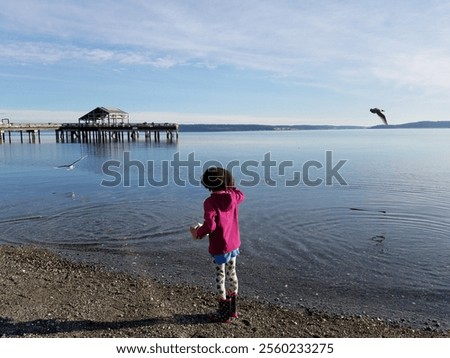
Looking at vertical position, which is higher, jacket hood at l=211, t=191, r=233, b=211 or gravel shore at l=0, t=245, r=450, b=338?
jacket hood at l=211, t=191, r=233, b=211

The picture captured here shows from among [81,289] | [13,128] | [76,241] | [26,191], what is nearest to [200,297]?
[81,289]

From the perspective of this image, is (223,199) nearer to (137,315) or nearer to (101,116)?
(137,315)

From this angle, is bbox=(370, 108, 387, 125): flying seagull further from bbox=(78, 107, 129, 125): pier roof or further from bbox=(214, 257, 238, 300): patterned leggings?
bbox=(78, 107, 129, 125): pier roof

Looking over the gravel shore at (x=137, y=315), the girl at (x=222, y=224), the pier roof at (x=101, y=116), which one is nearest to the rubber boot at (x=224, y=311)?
the girl at (x=222, y=224)

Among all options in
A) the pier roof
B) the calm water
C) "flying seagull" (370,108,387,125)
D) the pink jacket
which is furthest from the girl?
the pier roof

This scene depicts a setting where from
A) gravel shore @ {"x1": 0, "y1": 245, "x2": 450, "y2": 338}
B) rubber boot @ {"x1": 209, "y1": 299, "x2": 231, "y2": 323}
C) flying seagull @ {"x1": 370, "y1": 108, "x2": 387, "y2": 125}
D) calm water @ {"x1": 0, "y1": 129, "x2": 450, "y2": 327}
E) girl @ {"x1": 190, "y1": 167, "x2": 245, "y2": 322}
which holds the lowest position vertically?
calm water @ {"x1": 0, "y1": 129, "x2": 450, "y2": 327}

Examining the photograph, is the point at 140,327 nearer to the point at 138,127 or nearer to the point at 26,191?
the point at 26,191

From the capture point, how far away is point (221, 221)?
19.3 ft

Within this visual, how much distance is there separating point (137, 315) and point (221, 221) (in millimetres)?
2297

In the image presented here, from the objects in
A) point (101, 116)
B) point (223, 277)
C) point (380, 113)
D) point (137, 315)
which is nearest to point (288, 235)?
point (380, 113)

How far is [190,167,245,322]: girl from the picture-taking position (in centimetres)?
572

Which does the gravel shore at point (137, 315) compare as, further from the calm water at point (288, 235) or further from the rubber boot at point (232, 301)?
the calm water at point (288, 235)

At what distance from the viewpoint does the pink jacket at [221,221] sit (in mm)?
5723
